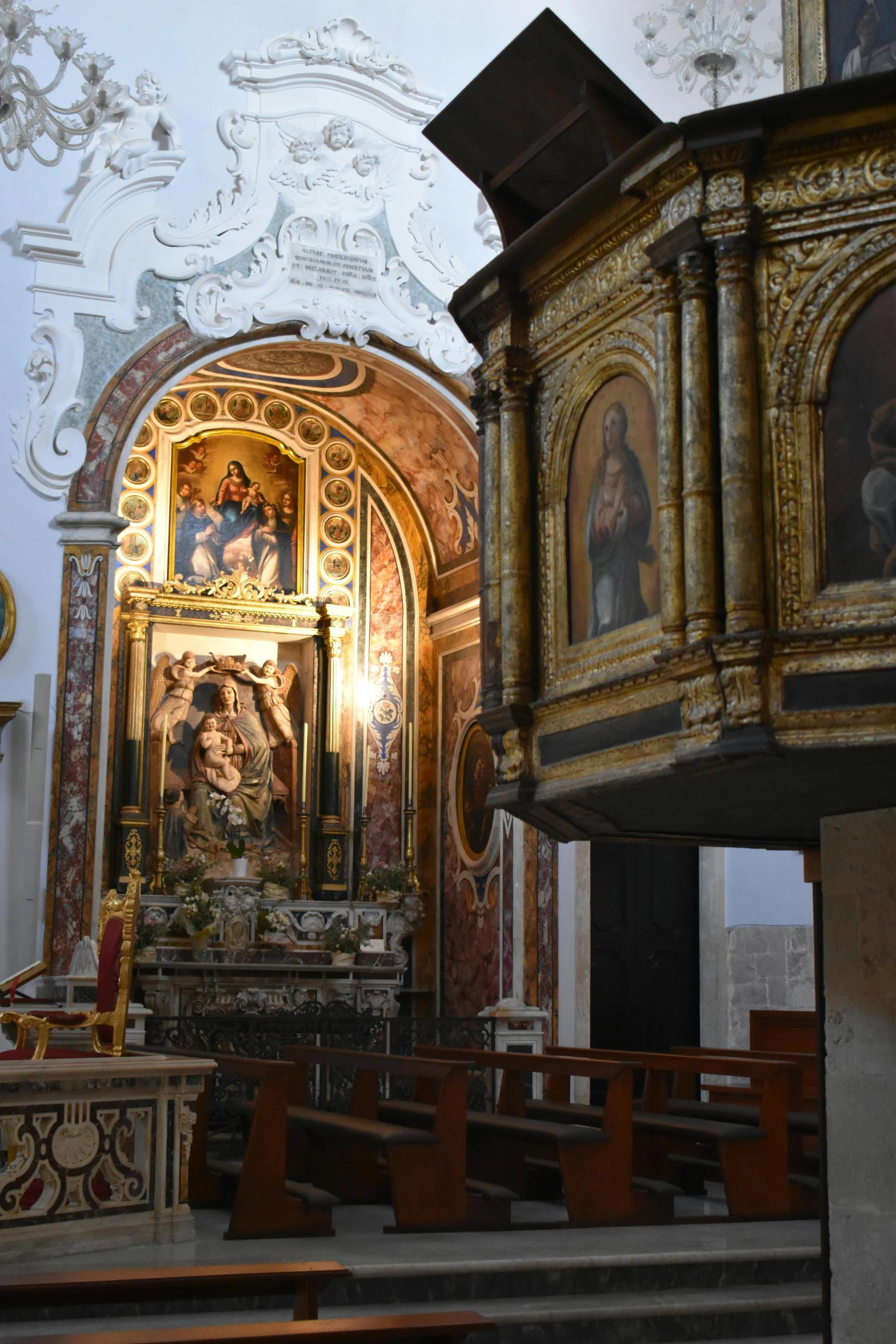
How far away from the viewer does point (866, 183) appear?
364 cm

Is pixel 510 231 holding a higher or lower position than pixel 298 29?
lower

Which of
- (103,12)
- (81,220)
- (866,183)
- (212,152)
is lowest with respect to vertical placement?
(866,183)

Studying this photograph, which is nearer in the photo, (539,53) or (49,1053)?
(539,53)

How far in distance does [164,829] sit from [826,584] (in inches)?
407

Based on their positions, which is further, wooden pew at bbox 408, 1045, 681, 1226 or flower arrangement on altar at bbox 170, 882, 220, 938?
flower arrangement on altar at bbox 170, 882, 220, 938

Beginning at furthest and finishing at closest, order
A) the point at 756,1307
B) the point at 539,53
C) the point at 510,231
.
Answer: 1. the point at 756,1307
2. the point at 510,231
3. the point at 539,53

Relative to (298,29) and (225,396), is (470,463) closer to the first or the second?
(225,396)

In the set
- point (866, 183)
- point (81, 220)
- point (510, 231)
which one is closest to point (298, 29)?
point (81, 220)

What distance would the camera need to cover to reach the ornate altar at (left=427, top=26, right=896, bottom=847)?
3.53 m

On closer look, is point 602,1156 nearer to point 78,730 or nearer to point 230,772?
point 78,730

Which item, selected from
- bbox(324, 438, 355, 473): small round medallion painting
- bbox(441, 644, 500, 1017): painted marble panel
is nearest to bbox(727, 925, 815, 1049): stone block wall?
bbox(441, 644, 500, 1017): painted marble panel

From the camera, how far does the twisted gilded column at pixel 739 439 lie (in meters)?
3.57

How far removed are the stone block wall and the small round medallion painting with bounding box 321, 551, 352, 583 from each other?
478 cm

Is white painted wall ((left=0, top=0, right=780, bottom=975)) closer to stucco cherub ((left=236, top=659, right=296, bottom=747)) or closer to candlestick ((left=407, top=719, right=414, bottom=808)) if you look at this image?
stucco cherub ((left=236, top=659, right=296, bottom=747))
